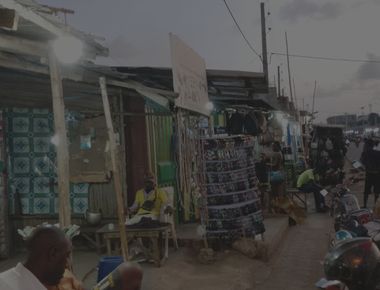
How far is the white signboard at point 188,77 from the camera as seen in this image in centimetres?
638

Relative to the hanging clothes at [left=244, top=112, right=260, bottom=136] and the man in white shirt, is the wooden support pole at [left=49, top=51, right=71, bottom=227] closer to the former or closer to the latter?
the man in white shirt

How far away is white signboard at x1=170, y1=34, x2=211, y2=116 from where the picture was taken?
251 inches

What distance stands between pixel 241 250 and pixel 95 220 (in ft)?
9.04

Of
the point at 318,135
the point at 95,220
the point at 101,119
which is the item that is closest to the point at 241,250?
the point at 95,220

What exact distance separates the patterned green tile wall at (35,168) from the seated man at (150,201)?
137 centimetres

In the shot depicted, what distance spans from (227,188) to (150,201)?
1388mm

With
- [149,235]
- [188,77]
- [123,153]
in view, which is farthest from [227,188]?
[188,77]

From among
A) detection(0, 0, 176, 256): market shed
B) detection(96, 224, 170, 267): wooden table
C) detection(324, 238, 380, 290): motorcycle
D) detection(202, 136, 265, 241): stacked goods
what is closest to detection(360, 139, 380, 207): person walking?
detection(202, 136, 265, 241): stacked goods

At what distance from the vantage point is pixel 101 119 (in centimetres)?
916

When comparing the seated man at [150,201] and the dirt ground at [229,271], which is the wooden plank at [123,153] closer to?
the seated man at [150,201]

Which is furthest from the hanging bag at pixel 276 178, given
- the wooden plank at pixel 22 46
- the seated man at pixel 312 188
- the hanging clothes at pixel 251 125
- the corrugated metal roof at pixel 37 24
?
the wooden plank at pixel 22 46

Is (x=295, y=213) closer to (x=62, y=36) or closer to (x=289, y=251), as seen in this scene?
(x=289, y=251)

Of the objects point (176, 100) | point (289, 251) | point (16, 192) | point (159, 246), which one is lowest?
point (289, 251)

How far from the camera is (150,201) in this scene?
8.28m
